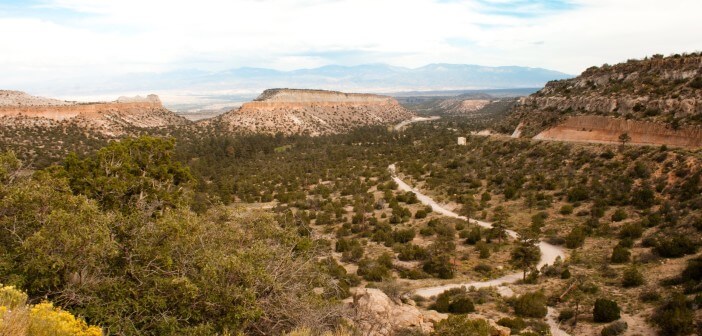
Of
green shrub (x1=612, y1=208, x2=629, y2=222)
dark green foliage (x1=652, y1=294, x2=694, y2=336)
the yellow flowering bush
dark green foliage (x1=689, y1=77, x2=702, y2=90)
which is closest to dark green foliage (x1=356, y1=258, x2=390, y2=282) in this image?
dark green foliage (x1=652, y1=294, x2=694, y2=336)

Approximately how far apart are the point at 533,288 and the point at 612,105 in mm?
28908

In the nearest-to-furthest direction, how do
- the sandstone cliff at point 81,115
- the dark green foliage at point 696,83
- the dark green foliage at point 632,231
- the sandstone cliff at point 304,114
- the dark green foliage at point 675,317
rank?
the dark green foliage at point 675,317 < the dark green foliage at point 632,231 < the dark green foliage at point 696,83 < the sandstone cliff at point 81,115 < the sandstone cliff at point 304,114

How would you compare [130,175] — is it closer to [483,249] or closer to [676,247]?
[483,249]

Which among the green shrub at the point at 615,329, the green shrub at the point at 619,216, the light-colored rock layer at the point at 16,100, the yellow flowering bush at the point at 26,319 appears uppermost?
the light-colored rock layer at the point at 16,100

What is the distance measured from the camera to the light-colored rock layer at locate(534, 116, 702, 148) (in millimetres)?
32781

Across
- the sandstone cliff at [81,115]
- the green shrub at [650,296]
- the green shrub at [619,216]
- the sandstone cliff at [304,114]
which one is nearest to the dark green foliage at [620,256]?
the green shrub at [650,296]

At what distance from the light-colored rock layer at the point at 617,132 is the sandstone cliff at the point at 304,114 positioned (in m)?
66.5

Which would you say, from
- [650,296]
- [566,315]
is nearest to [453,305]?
[566,315]

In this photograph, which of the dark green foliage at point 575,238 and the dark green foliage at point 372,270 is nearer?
the dark green foliage at point 372,270

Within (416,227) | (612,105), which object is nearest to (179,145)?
(416,227)

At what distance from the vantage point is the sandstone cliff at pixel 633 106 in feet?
113

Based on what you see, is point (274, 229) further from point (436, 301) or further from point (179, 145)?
point (179, 145)

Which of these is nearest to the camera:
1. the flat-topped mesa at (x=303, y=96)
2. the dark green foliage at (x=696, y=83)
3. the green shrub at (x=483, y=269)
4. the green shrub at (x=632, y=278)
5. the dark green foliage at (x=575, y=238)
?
the green shrub at (x=632, y=278)

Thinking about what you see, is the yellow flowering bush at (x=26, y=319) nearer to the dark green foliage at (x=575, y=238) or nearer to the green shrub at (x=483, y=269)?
the green shrub at (x=483, y=269)
